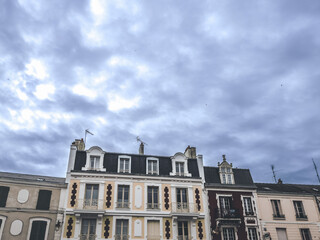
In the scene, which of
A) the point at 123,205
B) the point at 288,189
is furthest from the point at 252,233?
the point at 123,205

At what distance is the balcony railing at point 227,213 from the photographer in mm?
24609

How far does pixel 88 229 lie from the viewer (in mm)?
22312

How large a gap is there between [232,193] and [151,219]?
8.21m

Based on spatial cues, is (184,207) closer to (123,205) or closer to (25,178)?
(123,205)

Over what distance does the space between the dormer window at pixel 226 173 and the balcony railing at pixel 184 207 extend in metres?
4.01

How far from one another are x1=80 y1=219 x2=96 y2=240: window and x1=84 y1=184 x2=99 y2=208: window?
4.15 feet

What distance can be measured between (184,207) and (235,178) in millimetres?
6240

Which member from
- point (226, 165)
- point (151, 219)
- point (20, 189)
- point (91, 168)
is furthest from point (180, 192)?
point (20, 189)

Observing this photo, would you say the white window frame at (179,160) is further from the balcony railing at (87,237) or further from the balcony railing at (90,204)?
the balcony railing at (87,237)

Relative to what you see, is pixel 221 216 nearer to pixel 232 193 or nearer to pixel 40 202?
pixel 232 193

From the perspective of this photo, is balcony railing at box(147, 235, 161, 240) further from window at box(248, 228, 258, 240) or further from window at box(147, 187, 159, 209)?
window at box(248, 228, 258, 240)

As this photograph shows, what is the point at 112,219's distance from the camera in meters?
23.1

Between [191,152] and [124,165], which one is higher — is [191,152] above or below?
above

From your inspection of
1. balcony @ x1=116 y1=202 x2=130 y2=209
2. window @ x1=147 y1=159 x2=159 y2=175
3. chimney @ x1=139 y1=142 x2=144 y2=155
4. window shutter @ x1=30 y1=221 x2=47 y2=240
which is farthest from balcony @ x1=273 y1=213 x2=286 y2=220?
window shutter @ x1=30 y1=221 x2=47 y2=240
